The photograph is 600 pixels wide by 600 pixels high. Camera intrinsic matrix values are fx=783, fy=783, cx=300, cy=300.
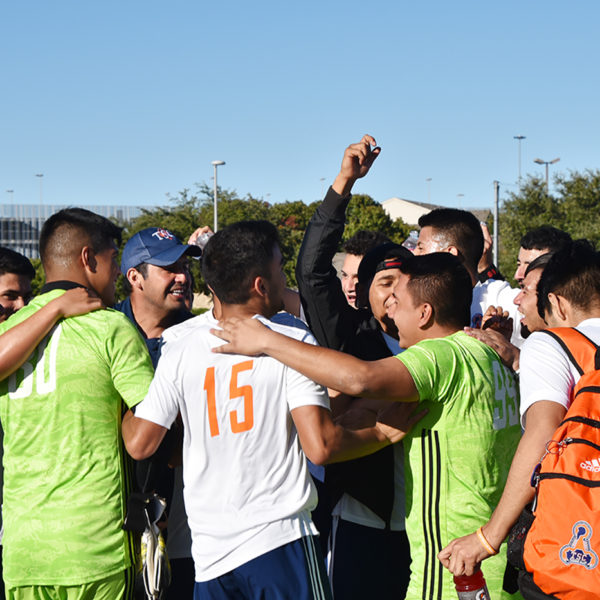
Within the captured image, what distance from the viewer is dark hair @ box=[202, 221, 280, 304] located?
3324 millimetres

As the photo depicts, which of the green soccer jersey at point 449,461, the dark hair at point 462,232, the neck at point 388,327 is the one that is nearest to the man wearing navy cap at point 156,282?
the neck at point 388,327

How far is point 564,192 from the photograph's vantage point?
37281 mm

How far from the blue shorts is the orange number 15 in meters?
0.51

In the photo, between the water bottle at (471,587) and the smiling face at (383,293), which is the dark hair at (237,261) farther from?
the water bottle at (471,587)

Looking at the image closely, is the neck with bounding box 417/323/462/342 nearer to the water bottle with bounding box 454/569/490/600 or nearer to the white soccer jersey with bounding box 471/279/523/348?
the water bottle with bounding box 454/569/490/600

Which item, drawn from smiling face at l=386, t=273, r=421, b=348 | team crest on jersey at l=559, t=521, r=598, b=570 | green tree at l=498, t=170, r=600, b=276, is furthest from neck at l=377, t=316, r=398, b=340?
green tree at l=498, t=170, r=600, b=276

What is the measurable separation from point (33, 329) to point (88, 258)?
491mm

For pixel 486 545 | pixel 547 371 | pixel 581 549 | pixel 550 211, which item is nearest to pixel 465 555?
pixel 486 545

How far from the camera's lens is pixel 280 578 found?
3.05 meters

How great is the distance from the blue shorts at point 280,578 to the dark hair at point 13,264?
132 inches

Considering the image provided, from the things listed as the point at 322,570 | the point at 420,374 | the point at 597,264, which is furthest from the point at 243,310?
the point at 597,264

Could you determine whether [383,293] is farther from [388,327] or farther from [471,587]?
[471,587]

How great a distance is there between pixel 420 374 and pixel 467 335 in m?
0.42

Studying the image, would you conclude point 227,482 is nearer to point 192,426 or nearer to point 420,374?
point 192,426
